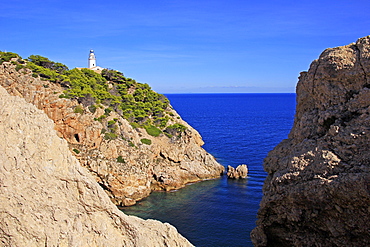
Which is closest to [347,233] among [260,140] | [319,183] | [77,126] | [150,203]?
[319,183]

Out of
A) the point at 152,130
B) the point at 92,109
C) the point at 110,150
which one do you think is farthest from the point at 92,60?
the point at 110,150

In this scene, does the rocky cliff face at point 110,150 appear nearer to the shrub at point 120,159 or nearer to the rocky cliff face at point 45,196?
the shrub at point 120,159

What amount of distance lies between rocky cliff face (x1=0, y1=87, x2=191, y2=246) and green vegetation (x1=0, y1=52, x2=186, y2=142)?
1171 inches

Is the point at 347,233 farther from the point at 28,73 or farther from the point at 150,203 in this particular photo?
the point at 28,73

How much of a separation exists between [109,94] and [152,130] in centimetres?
982

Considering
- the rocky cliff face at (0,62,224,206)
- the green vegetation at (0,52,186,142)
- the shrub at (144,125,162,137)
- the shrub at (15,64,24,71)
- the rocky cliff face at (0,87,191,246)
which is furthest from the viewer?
the shrub at (144,125,162,137)

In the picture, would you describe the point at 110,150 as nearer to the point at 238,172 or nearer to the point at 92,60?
the point at 238,172

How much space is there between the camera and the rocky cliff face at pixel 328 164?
984 centimetres

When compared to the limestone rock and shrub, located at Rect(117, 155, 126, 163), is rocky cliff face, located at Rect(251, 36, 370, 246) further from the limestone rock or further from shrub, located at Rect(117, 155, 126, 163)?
the limestone rock

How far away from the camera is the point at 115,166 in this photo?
3806 cm

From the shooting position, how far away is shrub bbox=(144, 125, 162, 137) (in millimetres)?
48688

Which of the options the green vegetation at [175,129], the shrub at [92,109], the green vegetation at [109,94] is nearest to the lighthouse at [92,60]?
the green vegetation at [109,94]

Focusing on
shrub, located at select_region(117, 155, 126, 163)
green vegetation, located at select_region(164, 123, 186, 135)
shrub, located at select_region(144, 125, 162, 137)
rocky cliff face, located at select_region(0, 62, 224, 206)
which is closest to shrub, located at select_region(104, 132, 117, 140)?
rocky cliff face, located at select_region(0, 62, 224, 206)

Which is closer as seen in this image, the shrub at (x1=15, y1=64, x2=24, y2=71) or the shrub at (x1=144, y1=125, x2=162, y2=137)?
the shrub at (x1=15, y1=64, x2=24, y2=71)
